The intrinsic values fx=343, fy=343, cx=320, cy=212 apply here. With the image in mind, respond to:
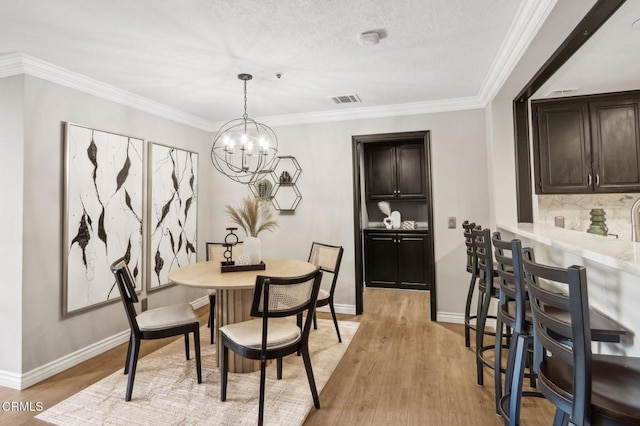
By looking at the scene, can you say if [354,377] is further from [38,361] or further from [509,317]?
[38,361]

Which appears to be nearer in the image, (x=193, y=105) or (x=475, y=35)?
(x=475, y=35)

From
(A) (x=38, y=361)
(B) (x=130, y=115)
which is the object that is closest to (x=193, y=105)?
(B) (x=130, y=115)

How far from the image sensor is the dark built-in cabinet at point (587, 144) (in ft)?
11.6

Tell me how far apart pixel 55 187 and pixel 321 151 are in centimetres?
281

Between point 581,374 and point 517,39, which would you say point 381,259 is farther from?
point 581,374

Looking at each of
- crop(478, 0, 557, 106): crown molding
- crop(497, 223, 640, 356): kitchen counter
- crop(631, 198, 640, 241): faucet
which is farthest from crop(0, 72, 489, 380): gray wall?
crop(497, 223, 640, 356): kitchen counter

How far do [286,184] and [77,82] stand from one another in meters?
2.43

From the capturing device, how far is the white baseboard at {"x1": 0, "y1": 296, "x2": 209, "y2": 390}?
260 cm

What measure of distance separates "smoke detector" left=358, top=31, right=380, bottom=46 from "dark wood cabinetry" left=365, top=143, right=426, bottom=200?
3228mm

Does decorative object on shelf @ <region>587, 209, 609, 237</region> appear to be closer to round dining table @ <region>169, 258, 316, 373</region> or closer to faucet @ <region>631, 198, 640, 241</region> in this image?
faucet @ <region>631, 198, 640, 241</region>

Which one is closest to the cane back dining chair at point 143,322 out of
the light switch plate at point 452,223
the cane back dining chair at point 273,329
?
the cane back dining chair at point 273,329

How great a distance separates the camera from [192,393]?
2.45 m

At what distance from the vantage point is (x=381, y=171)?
5672mm

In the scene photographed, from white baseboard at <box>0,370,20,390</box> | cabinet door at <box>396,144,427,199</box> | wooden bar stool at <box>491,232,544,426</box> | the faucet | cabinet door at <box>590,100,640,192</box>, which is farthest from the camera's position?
cabinet door at <box>396,144,427,199</box>
